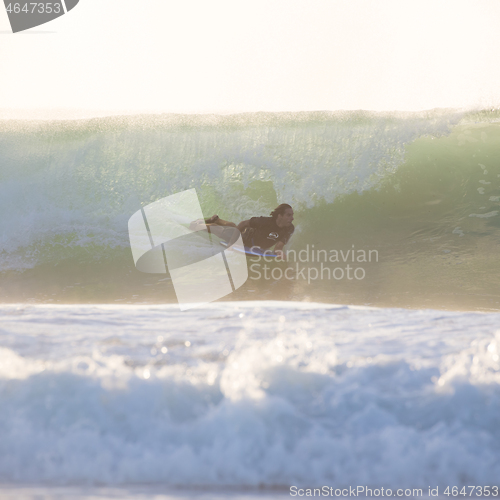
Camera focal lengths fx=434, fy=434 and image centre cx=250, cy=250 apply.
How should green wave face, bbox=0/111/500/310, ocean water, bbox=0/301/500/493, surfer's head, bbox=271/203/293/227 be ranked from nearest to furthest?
ocean water, bbox=0/301/500/493, surfer's head, bbox=271/203/293/227, green wave face, bbox=0/111/500/310

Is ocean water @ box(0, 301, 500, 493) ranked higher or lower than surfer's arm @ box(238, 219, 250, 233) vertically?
higher

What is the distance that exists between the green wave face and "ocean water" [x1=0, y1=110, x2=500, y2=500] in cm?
3

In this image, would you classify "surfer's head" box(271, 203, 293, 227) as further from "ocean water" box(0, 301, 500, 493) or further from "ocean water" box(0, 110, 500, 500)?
"ocean water" box(0, 301, 500, 493)

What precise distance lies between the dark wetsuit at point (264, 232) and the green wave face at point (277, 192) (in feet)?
2.30

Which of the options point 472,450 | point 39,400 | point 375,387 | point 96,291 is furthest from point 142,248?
point 472,450

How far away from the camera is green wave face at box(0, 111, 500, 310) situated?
590 cm

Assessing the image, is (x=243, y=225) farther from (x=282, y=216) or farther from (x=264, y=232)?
(x=282, y=216)

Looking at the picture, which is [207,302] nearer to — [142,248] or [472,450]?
[142,248]

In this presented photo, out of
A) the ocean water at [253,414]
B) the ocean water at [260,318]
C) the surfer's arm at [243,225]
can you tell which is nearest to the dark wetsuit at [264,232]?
the surfer's arm at [243,225]

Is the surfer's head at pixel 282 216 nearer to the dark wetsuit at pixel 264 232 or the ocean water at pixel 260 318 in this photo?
the dark wetsuit at pixel 264 232

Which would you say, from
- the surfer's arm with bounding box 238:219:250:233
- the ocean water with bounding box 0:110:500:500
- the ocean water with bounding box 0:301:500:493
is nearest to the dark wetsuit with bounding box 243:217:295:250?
the surfer's arm with bounding box 238:219:250:233

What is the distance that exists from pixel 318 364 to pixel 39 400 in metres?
1.49

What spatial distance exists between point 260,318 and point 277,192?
376 cm

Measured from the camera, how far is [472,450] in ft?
6.59
